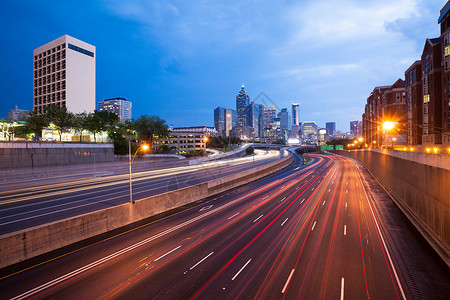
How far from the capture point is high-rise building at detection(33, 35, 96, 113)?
91.9 metres

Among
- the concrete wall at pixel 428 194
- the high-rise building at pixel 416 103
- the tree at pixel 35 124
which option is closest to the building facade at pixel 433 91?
the high-rise building at pixel 416 103

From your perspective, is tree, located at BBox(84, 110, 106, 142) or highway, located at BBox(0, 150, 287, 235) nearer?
highway, located at BBox(0, 150, 287, 235)

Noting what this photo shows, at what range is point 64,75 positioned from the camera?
91875 mm

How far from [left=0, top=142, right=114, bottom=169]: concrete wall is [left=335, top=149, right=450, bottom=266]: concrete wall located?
5932cm

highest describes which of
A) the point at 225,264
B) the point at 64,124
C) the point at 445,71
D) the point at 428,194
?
the point at 445,71

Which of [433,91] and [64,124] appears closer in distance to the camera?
[433,91]

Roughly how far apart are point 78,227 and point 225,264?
1018cm

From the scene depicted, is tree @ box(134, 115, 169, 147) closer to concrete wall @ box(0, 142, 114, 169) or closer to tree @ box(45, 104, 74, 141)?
→ tree @ box(45, 104, 74, 141)

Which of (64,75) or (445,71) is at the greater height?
→ (64,75)

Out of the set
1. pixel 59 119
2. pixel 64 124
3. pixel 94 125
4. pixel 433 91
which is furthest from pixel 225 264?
pixel 433 91

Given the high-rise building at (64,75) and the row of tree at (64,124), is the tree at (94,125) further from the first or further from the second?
the high-rise building at (64,75)

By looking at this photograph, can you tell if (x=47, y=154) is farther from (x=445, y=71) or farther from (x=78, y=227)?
(x=445, y=71)

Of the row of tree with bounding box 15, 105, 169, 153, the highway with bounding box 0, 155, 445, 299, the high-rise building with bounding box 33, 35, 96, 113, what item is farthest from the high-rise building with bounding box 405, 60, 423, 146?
the high-rise building with bounding box 33, 35, 96, 113

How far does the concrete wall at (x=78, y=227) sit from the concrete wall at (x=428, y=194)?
2140cm
